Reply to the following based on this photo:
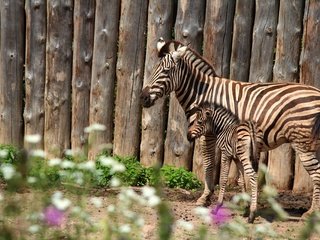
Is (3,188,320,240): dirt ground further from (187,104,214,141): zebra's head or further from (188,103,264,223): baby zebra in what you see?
(187,104,214,141): zebra's head

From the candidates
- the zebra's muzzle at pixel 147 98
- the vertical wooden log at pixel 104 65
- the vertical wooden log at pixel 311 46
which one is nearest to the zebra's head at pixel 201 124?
the zebra's muzzle at pixel 147 98

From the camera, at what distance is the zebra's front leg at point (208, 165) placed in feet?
25.2

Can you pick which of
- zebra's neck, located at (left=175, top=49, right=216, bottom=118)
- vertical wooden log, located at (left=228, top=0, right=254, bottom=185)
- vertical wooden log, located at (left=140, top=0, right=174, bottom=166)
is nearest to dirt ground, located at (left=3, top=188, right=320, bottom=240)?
vertical wooden log, located at (left=140, top=0, right=174, bottom=166)

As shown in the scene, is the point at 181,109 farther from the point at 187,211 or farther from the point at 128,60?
the point at 187,211

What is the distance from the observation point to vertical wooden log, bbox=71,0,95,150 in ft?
28.7

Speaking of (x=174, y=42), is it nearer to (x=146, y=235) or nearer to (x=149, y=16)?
(x=149, y=16)

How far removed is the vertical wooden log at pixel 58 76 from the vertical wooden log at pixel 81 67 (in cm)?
9

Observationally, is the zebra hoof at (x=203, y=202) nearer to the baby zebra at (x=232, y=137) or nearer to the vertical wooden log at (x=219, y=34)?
the baby zebra at (x=232, y=137)

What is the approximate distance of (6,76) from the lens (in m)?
9.22

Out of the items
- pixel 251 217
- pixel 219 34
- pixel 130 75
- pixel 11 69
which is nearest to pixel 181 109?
pixel 130 75

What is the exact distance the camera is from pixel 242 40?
26.8ft

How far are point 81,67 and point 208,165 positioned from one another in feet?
6.66

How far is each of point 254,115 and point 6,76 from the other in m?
3.35

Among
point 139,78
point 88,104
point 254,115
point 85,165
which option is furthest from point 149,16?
point 85,165
